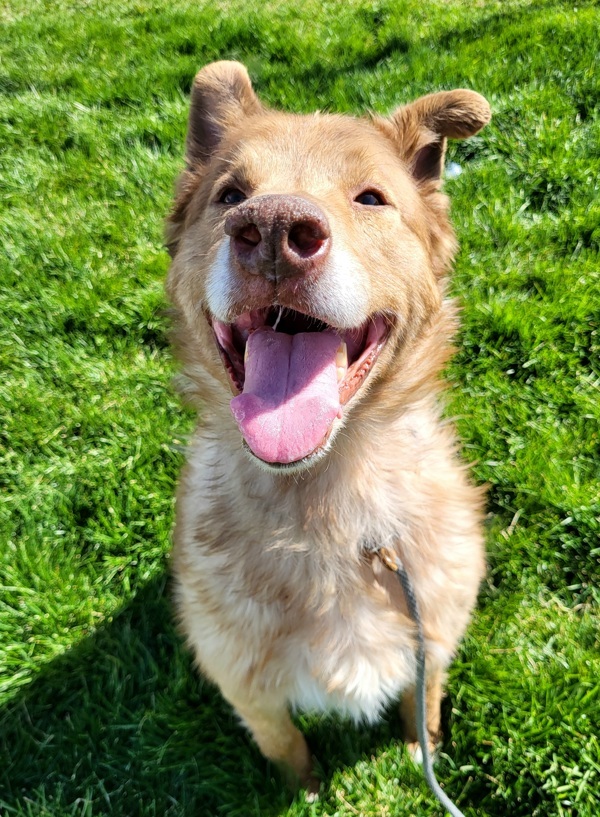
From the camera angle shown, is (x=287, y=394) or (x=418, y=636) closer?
(x=287, y=394)

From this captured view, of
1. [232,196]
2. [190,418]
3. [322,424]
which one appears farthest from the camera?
[190,418]

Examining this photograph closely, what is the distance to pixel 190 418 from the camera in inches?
147

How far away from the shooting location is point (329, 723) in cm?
281

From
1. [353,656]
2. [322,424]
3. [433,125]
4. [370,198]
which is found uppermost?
[433,125]

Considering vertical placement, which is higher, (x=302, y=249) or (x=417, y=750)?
(x=302, y=249)

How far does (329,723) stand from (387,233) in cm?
214

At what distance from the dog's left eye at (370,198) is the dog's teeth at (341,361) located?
1.78 feet

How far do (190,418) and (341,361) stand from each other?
6.51 feet

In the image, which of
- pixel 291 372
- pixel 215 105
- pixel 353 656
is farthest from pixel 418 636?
pixel 215 105

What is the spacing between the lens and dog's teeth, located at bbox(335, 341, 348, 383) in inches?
75.1

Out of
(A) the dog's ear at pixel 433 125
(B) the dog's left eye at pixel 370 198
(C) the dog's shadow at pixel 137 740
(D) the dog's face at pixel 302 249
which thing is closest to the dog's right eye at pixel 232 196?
(D) the dog's face at pixel 302 249

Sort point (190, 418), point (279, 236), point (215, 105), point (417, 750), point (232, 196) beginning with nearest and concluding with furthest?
point (279, 236) → point (232, 196) → point (215, 105) → point (417, 750) → point (190, 418)

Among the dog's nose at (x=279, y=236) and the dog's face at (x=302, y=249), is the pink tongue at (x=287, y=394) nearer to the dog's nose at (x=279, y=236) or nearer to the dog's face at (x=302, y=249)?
the dog's face at (x=302, y=249)

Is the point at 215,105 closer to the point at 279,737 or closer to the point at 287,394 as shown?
the point at 287,394
